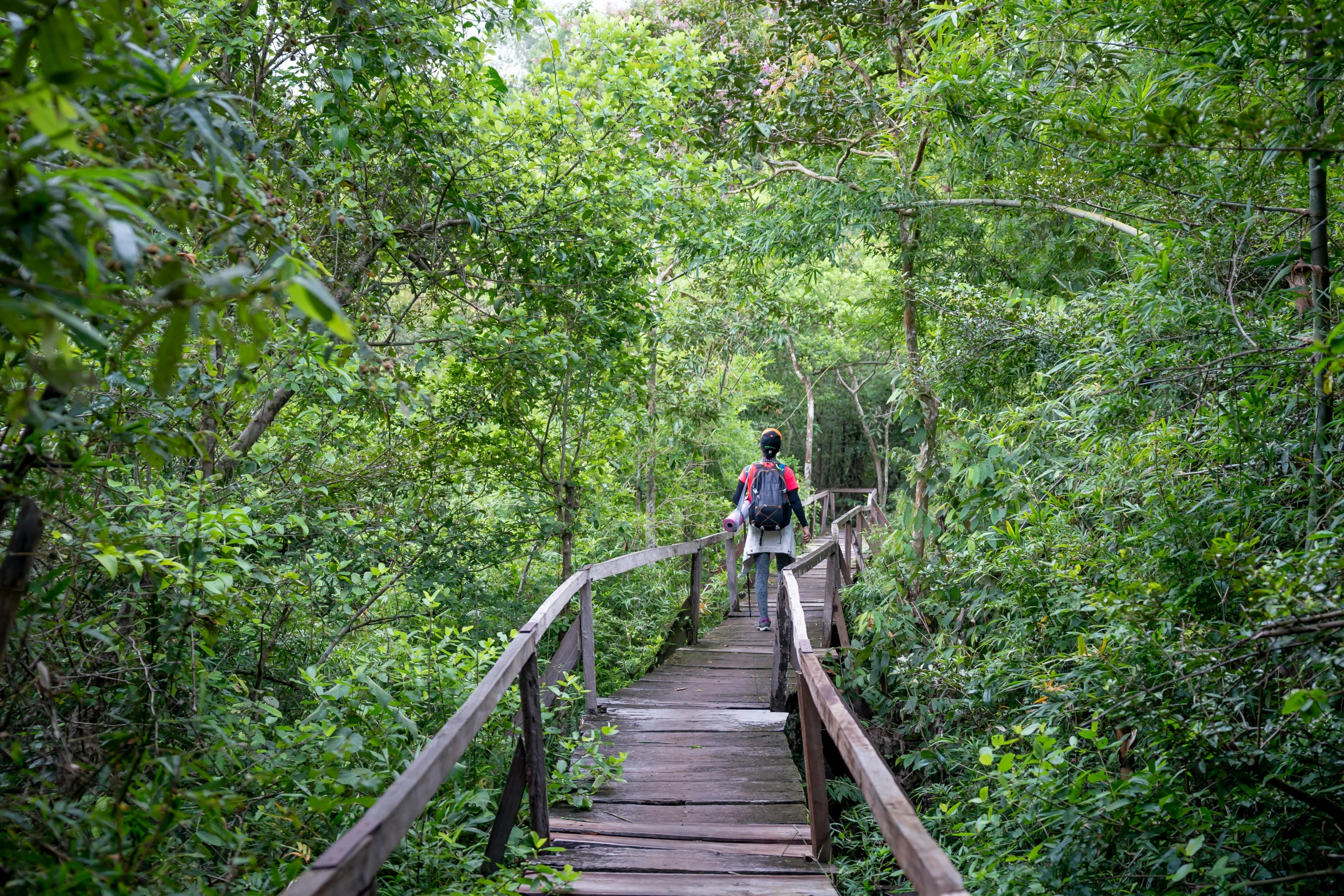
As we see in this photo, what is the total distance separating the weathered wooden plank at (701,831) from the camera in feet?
13.8

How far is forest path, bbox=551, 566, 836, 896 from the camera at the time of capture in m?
3.74

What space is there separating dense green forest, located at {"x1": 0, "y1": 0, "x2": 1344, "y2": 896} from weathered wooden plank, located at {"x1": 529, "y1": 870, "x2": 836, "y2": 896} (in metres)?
0.31

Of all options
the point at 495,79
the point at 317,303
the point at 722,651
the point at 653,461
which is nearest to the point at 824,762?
the point at 722,651

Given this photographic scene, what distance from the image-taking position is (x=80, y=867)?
183 centimetres

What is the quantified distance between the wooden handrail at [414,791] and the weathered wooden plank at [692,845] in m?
0.19

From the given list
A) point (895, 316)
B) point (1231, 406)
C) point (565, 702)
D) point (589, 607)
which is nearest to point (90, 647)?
point (589, 607)

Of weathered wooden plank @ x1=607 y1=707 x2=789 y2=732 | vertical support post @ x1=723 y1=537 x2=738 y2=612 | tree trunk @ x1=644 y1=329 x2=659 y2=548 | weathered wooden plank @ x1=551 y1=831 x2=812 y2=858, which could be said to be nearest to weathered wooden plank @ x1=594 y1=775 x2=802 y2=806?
weathered wooden plank @ x1=551 y1=831 x2=812 y2=858

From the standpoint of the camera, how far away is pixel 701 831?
4309 mm

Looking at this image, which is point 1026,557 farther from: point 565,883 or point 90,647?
point 90,647

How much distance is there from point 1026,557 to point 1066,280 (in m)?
5.63

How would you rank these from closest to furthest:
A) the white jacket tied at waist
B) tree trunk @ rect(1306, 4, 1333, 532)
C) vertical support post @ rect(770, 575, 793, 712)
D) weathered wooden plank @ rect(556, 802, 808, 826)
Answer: tree trunk @ rect(1306, 4, 1333, 532)
weathered wooden plank @ rect(556, 802, 808, 826)
vertical support post @ rect(770, 575, 793, 712)
the white jacket tied at waist

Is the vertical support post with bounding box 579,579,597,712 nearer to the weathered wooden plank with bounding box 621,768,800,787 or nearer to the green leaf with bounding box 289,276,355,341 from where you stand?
the weathered wooden plank with bounding box 621,768,800,787

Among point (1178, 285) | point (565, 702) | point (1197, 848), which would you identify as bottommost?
point (565, 702)

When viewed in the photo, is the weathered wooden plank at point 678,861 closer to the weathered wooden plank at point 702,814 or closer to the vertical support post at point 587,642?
the weathered wooden plank at point 702,814
